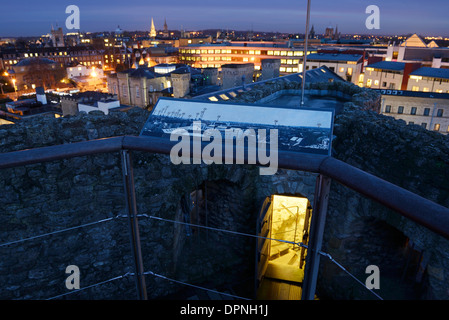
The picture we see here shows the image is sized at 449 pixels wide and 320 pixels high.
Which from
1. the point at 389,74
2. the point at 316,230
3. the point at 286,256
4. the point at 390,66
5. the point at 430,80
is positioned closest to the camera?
the point at 316,230

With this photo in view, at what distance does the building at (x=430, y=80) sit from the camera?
114 feet

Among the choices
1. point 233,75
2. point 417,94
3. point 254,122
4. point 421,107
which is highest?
point 254,122

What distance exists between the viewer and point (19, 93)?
2164 inches

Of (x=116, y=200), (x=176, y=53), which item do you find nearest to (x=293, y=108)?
(x=116, y=200)

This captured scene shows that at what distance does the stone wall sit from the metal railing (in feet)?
10.1

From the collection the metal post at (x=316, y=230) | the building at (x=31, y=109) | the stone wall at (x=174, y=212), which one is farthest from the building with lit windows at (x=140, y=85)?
the metal post at (x=316, y=230)

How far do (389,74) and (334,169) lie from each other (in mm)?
43599

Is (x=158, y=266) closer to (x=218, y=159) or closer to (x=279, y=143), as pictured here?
(x=279, y=143)

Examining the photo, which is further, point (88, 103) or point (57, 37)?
point (57, 37)

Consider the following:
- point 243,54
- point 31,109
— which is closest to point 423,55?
point 243,54

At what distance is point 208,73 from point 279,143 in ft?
108

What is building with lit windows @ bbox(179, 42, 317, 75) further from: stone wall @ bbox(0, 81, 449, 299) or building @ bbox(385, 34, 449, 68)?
stone wall @ bbox(0, 81, 449, 299)

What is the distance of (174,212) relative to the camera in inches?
252

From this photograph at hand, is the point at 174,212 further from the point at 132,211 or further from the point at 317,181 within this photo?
the point at 317,181
